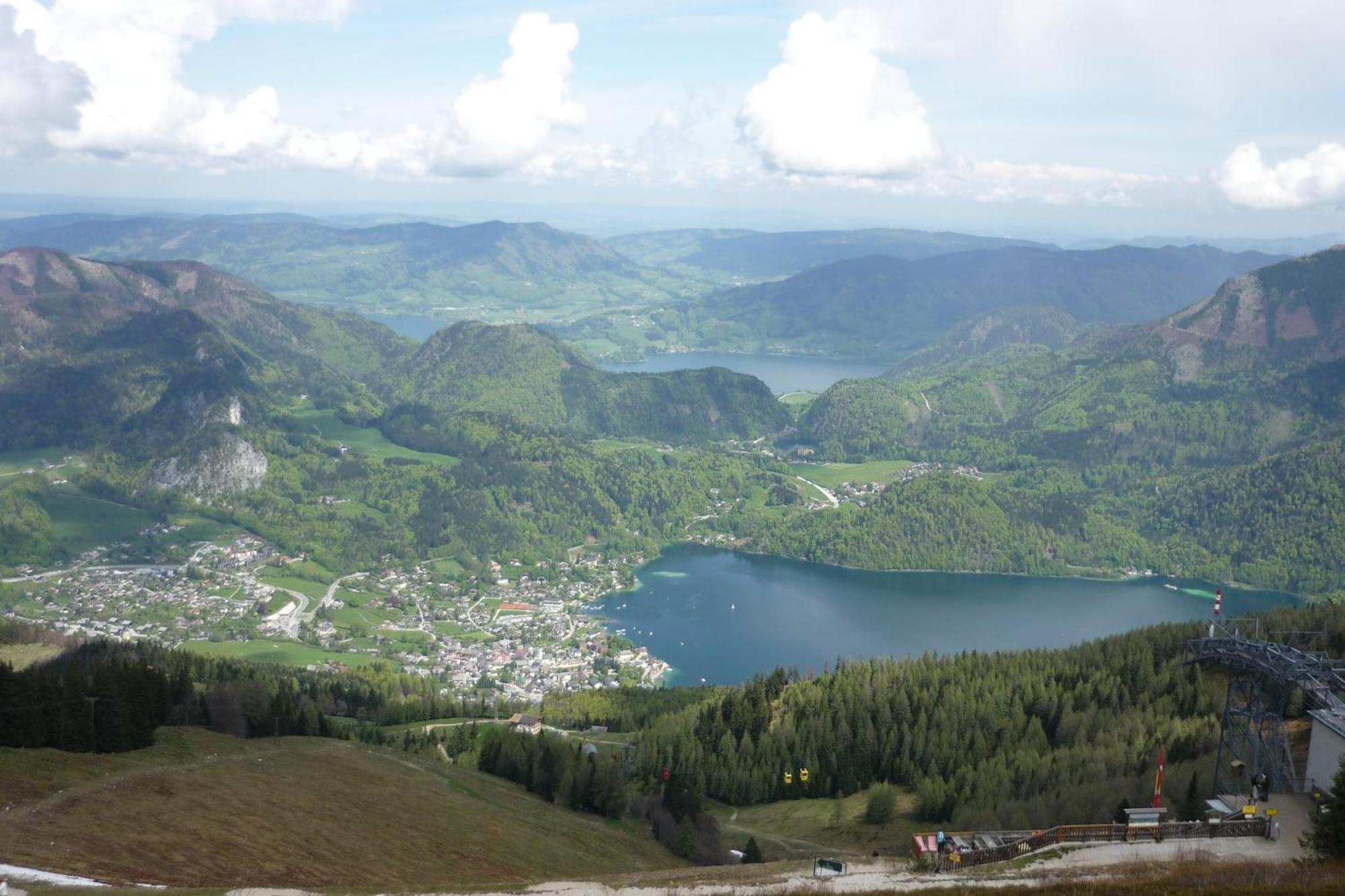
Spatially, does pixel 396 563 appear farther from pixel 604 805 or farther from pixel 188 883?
pixel 188 883

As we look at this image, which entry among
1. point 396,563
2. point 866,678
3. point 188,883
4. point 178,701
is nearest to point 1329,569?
point 866,678

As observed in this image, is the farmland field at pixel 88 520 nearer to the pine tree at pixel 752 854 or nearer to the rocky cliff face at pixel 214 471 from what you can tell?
the rocky cliff face at pixel 214 471

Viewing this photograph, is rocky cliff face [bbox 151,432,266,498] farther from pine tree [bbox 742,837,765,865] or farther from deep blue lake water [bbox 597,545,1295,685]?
pine tree [bbox 742,837,765,865]

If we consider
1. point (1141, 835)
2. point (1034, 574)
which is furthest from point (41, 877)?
point (1034, 574)

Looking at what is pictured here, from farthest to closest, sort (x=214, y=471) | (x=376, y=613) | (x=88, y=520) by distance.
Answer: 1. (x=214, y=471)
2. (x=88, y=520)
3. (x=376, y=613)

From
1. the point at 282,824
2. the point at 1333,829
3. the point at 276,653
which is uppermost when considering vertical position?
the point at 1333,829

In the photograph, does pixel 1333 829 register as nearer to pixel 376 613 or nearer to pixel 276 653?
pixel 276 653

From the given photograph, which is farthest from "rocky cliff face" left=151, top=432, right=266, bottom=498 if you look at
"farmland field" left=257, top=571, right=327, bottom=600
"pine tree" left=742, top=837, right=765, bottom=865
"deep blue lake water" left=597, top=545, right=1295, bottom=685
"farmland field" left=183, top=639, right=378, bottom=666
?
"pine tree" left=742, top=837, right=765, bottom=865
